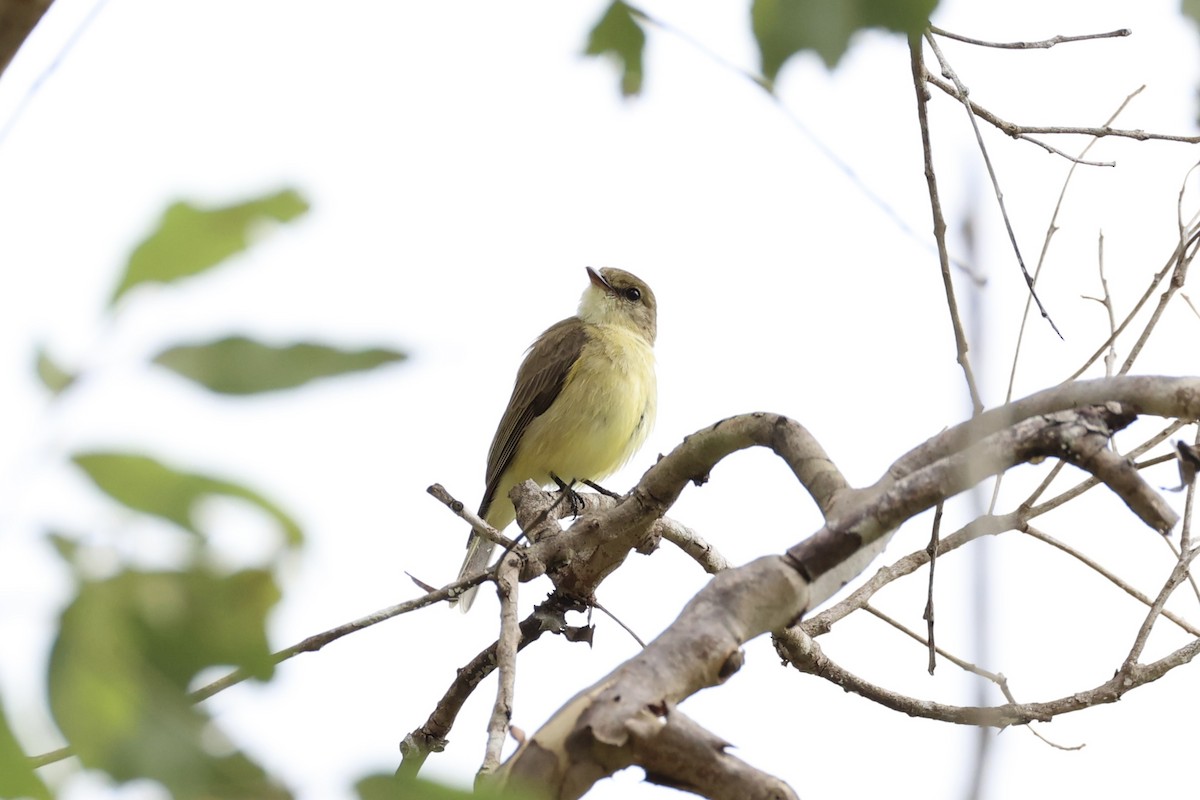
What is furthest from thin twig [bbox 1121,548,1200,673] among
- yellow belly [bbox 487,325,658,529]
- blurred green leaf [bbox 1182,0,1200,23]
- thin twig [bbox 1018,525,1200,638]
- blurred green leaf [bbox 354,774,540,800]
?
yellow belly [bbox 487,325,658,529]

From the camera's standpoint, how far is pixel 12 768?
3.43ft

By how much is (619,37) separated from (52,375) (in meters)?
1.59

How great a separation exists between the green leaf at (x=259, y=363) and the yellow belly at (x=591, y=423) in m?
7.21

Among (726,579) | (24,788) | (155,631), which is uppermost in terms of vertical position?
(726,579)

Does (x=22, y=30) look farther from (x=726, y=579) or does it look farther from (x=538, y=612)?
(x=538, y=612)

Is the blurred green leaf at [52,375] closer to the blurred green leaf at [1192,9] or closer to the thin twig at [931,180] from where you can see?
the blurred green leaf at [1192,9]

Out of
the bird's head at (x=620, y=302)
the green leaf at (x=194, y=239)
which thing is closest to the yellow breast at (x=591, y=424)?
the bird's head at (x=620, y=302)

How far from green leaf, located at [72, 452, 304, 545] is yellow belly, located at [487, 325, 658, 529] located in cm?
718

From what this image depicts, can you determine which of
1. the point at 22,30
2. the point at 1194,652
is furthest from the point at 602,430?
the point at 22,30

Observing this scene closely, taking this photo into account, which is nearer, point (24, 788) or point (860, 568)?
point (24, 788)

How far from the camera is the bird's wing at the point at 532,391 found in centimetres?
866

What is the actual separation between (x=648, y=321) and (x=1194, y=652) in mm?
6091

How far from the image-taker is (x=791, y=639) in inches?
189

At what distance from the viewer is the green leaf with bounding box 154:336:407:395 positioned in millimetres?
1044
